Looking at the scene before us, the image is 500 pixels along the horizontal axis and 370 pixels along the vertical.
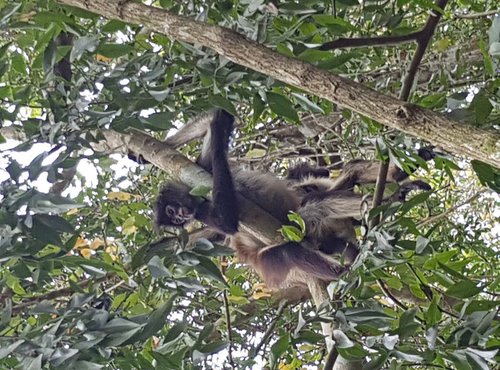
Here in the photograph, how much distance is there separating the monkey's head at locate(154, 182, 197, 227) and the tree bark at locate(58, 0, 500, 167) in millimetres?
1638

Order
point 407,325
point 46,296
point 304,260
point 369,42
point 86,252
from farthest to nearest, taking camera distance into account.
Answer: point 304,260, point 86,252, point 46,296, point 369,42, point 407,325

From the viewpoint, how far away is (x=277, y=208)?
3584 mm

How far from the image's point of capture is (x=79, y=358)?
5.01ft

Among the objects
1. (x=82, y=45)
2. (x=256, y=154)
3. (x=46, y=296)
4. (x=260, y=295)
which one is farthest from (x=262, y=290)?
(x=82, y=45)

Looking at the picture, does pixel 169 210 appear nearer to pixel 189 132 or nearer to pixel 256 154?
pixel 189 132

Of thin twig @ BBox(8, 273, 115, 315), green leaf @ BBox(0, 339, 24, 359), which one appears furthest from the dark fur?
green leaf @ BBox(0, 339, 24, 359)

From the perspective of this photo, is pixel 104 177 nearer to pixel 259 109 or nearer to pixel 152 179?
pixel 152 179

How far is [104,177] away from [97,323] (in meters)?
2.03

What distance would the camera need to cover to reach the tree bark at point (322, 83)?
3.92 feet

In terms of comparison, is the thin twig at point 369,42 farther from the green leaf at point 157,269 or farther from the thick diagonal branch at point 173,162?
the thick diagonal branch at point 173,162

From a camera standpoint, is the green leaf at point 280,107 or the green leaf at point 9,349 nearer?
the green leaf at point 9,349

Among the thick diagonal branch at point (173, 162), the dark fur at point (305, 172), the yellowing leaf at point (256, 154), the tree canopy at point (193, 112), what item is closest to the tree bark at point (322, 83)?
the tree canopy at point (193, 112)

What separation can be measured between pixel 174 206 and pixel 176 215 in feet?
0.17

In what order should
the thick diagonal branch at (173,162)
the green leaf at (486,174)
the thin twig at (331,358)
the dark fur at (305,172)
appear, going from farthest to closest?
the dark fur at (305,172) < the thick diagonal branch at (173,162) < the thin twig at (331,358) < the green leaf at (486,174)
